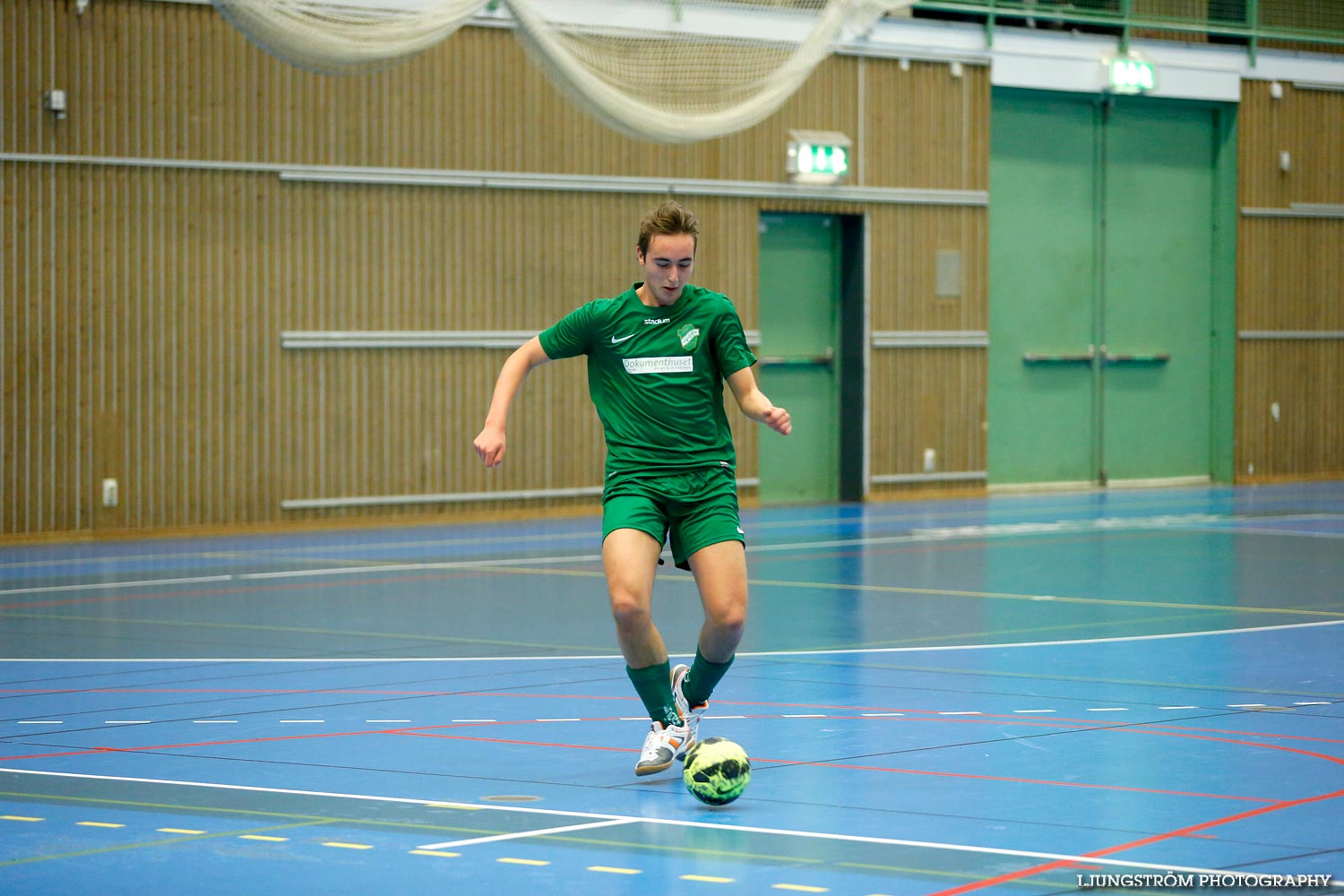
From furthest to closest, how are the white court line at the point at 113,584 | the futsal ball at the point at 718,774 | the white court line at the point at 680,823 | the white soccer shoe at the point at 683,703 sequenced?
the white court line at the point at 113,584, the white soccer shoe at the point at 683,703, the futsal ball at the point at 718,774, the white court line at the point at 680,823

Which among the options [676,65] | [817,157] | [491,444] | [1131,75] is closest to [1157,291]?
[1131,75]

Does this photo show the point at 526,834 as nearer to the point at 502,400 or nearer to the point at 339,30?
the point at 502,400

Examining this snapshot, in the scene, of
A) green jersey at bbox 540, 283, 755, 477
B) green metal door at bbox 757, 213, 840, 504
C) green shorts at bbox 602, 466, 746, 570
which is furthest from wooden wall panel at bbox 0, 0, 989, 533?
green shorts at bbox 602, 466, 746, 570

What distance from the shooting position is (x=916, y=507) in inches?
922

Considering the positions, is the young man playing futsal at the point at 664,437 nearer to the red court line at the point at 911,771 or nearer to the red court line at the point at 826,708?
the red court line at the point at 911,771

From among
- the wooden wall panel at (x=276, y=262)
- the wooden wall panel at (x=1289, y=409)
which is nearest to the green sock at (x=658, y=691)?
the wooden wall panel at (x=276, y=262)

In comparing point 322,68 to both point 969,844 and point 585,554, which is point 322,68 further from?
point 969,844

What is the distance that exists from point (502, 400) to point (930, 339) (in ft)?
62.2

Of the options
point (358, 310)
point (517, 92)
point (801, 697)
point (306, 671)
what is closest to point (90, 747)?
point (306, 671)

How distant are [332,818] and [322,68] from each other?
442 inches

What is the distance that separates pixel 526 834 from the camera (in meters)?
5.68

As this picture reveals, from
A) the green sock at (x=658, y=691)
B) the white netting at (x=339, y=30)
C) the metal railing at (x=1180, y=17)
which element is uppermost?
the metal railing at (x=1180, y=17)

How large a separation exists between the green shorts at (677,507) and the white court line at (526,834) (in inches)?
46.7

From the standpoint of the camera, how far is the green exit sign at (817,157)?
23594 mm
